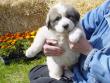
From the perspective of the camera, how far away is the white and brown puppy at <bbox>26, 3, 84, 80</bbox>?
3000 millimetres

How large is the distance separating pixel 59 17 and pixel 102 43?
1.24ft

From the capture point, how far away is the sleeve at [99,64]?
2.85 meters

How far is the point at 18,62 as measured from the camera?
19.9 feet

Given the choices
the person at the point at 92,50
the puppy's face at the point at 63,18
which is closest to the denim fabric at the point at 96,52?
the person at the point at 92,50

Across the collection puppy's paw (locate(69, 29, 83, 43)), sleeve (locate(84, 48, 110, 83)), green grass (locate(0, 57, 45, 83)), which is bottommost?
green grass (locate(0, 57, 45, 83))

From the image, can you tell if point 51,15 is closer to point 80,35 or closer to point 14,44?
point 80,35

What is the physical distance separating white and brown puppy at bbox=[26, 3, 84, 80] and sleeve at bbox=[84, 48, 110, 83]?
17 cm

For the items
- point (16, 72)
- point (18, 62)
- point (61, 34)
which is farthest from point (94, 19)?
point (18, 62)

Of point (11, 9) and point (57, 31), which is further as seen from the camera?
point (11, 9)

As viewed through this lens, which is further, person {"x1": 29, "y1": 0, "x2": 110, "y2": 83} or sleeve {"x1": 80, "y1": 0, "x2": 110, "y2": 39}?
sleeve {"x1": 80, "y1": 0, "x2": 110, "y2": 39}

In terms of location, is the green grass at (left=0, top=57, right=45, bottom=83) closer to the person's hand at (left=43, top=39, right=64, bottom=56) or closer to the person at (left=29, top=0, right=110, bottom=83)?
the person at (left=29, top=0, right=110, bottom=83)

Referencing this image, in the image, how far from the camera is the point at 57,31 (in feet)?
10.1

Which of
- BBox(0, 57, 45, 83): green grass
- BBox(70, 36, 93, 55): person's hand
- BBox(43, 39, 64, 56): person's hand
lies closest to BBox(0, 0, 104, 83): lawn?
BBox(0, 57, 45, 83): green grass

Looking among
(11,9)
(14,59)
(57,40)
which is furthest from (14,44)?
(57,40)
